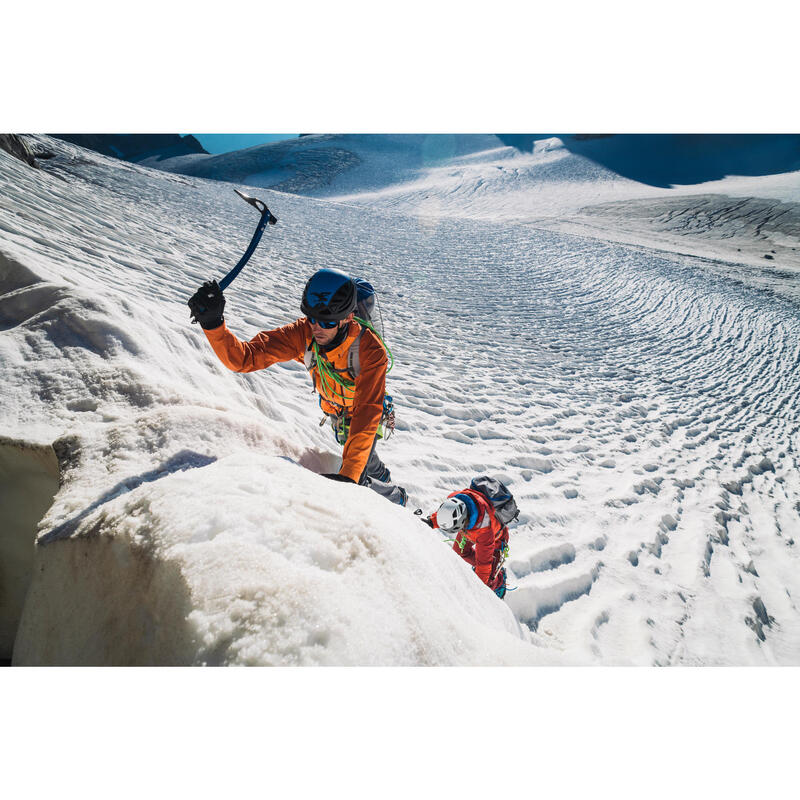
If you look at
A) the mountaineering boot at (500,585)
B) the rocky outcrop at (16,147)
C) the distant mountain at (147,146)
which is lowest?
the mountaineering boot at (500,585)

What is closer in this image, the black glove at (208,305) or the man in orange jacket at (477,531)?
the black glove at (208,305)

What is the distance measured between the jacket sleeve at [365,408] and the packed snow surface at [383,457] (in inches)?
10.9

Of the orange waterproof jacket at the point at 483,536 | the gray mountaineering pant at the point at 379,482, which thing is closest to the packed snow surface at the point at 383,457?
the gray mountaineering pant at the point at 379,482

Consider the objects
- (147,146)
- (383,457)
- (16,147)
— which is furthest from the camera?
(147,146)

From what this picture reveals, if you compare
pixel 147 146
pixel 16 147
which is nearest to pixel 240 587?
pixel 16 147

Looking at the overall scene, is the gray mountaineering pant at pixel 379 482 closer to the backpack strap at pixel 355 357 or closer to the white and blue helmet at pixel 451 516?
the white and blue helmet at pixel 451 516

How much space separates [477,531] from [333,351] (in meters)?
1.29

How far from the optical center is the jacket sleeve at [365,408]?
1.88m

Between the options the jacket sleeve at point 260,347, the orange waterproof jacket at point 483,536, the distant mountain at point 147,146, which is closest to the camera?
the jacket sleeve at point 260,347

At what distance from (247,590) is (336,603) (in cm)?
21

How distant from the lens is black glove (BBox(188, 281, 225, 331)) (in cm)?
191

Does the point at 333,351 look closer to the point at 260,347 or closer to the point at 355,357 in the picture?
the point at 355,357

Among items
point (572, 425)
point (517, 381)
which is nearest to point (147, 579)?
point (572, 425)

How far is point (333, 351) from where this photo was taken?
217 centimetres
